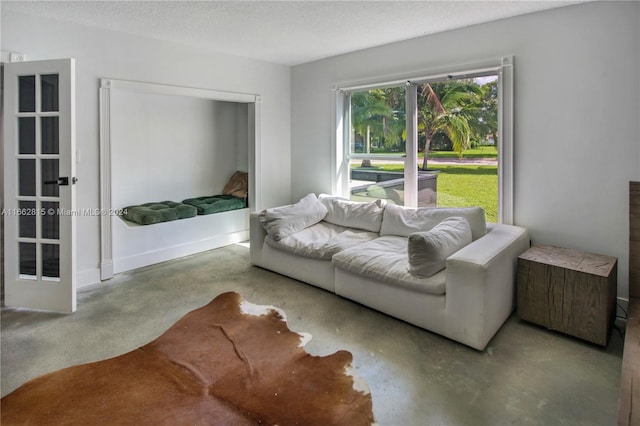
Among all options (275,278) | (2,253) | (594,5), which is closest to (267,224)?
(275,278)

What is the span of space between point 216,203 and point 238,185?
0.75m

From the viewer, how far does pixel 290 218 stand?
3832 mm

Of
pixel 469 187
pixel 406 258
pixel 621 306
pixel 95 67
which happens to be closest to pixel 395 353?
pixel 406 258

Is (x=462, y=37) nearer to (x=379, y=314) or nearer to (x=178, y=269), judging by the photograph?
(x=379, y=314)

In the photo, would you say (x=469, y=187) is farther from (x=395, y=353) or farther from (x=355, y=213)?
(x=395, y=353)

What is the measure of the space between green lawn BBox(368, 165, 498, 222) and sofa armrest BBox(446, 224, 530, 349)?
3.08 ft

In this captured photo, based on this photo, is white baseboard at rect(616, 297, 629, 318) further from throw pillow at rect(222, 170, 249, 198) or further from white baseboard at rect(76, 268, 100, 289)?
white baseboard at rect(76, 268, 100, 289)

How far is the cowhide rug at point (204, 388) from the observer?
1.72 metres

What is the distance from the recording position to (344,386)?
1.96 metres

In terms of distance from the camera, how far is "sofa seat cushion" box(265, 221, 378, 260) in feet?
10.9

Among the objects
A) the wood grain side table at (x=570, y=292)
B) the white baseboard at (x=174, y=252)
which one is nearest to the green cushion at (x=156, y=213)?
the white baseboard at (x=174, y=252)

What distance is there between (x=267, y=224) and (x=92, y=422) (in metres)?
2.31

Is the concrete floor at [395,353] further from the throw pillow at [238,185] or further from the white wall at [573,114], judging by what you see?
the throw pillow at [238,185]

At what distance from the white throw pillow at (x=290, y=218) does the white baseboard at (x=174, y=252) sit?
1193mm
